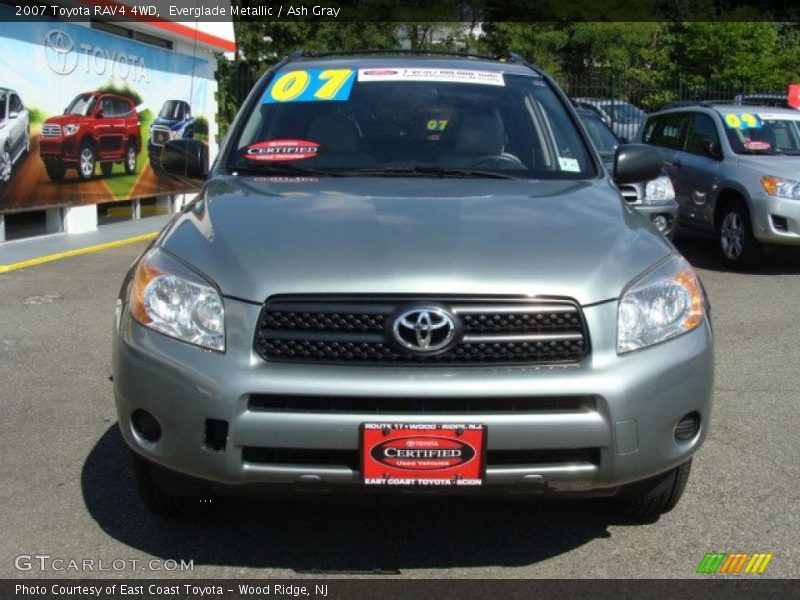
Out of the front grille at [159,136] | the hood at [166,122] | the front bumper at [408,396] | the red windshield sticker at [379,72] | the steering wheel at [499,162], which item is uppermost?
the red windshield sticker at [379,72]

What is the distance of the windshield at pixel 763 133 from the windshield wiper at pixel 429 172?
23.4 ft

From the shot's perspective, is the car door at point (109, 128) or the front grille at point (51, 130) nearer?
the front grille at point (51, 130)

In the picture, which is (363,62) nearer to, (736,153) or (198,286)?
(198,286)

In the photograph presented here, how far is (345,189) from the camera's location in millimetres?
3809

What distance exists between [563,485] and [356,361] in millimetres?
736

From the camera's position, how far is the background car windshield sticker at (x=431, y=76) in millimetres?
4684

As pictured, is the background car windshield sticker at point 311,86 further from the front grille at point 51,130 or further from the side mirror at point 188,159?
the front grille at point 51,130

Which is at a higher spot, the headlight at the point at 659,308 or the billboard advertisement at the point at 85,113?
the headlight at the point at 659,308

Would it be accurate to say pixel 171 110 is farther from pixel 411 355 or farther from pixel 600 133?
pixel 411 355

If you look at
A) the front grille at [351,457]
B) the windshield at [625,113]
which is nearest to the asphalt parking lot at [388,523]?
the front grille at [351,457]

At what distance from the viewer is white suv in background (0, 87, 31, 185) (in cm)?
1090

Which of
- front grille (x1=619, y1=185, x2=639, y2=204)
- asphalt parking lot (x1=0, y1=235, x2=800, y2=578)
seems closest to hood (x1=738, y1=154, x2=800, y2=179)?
front grille (x1=619, y1=185, x2=639, y2=204)

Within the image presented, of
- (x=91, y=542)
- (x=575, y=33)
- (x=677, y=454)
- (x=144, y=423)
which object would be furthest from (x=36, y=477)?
(x=575, y=33)

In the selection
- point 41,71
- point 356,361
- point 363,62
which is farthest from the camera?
point 41,71
